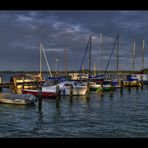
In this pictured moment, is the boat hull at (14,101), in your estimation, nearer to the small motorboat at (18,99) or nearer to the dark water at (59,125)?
the small motorboat at (18,99)

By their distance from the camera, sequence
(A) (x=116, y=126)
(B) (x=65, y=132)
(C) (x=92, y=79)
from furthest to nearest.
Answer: (C) (x=92, y=79), (A) (x=116, y=126), (B) (x=65, y=132)

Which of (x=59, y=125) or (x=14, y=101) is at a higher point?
(x=14, y=101)

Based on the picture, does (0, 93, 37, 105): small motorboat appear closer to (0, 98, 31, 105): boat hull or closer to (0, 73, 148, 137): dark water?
(0, 98, 31, 105): boat hull

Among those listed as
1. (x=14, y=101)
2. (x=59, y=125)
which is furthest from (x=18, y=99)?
(x=59, y=125)

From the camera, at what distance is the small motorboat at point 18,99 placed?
31312 mm

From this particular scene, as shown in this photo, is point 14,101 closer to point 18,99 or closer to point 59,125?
point 18,99

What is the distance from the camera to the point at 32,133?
718 inches

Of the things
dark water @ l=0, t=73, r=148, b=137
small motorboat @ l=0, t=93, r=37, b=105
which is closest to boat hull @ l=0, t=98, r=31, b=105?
small motorboat @ l=0, t=93, r=37, b=105

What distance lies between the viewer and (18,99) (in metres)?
31.5

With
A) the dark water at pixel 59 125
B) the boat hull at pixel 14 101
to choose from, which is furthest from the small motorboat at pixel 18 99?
the dark water at pixel 59 125
